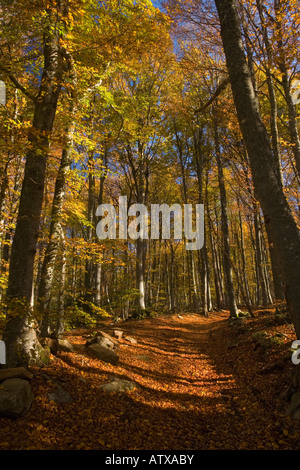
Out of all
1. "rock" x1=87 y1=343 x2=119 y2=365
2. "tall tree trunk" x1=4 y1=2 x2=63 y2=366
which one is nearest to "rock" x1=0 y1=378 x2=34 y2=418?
"tall tree trunk" x1=4 y1=2 x2=63 y2=366

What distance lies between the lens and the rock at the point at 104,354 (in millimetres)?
6324

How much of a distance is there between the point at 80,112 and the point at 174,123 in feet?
43.5

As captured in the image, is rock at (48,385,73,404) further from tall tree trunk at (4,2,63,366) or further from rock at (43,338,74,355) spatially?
rock at (43,338,74,355)

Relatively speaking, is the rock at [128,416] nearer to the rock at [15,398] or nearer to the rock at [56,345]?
the rock at [15,398]

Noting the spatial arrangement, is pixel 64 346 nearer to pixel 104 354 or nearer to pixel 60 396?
pixel 104 354

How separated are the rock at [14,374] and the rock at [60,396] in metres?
0.45

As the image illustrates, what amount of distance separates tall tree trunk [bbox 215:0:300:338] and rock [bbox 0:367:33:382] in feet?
13.6

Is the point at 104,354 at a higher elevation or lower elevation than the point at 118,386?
higher

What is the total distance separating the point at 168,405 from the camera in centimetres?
461

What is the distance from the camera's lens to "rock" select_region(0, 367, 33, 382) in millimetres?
3717

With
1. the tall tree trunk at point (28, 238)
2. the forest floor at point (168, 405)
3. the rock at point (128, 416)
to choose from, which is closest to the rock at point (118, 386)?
the forest floor at point (168, 405)

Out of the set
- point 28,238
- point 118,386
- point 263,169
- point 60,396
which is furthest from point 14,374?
point 263,169

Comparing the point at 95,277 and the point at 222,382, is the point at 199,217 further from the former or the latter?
the point at 222,382

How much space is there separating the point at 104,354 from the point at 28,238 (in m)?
3.62
